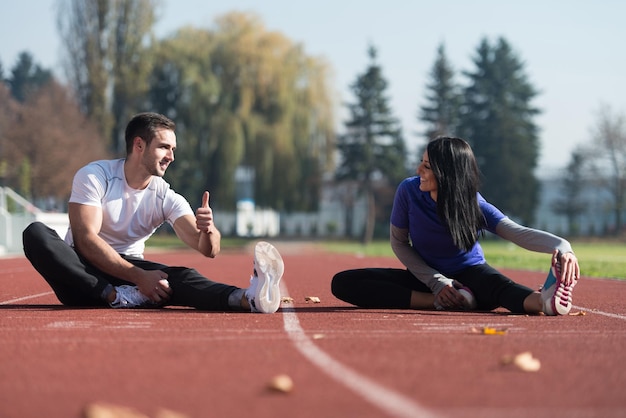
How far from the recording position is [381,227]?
71.1m

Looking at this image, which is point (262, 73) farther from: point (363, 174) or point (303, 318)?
point (303, 318)

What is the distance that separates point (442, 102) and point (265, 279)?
64.4 m

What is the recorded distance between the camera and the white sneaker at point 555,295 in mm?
6750

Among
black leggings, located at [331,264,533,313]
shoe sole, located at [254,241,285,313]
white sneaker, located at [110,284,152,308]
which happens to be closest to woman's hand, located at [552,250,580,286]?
black leggings, located at [331,264,533,313]

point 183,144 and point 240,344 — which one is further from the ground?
point 183,144

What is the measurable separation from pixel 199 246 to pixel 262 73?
38.6 m

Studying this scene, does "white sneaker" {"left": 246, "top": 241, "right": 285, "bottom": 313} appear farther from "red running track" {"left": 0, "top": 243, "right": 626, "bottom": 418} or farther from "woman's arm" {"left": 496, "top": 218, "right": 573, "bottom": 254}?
"woman's arm" {"left": 496, "top": 218, "right": 573, "bottom": 254}

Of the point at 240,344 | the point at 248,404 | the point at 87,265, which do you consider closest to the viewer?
the point at 248,404

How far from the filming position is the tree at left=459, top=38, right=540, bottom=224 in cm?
6912

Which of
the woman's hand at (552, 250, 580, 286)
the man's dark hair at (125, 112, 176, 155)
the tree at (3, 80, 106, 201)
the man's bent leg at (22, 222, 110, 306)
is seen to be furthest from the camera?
the tree at (3, 80, 106, 201)

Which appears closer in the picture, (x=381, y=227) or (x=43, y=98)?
(x=43, y=98)

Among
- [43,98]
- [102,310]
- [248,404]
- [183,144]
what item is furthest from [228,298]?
[43,98]

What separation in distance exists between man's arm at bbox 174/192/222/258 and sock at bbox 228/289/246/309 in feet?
1.11

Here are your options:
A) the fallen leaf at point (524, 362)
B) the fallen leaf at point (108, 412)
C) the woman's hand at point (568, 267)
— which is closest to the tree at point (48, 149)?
the woman's hand at point (568, 267)
